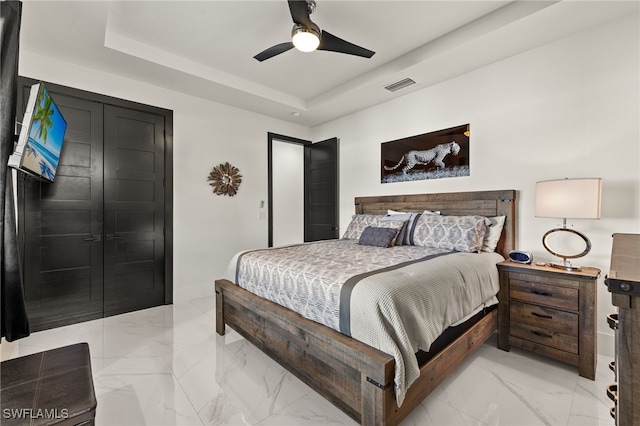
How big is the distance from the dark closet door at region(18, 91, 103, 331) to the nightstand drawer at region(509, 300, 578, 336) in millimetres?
4195

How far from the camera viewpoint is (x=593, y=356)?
201cm

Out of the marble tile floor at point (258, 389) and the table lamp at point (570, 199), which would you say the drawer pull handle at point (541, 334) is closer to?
the marble tile floor at point (258, 389)

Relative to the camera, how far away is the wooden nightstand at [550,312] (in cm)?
204

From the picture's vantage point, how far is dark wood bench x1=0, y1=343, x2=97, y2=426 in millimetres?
1036

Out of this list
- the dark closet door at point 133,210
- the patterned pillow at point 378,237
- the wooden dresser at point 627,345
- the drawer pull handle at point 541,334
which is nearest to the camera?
the wooden dresser at point 627,345

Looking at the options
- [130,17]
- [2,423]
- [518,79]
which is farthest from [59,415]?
[518,79]

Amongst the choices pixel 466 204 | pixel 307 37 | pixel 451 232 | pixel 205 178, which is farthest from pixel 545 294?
pixel 205 178

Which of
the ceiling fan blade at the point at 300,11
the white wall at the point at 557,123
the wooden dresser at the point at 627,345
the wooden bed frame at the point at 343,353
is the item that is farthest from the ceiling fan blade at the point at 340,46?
the wooden dresser at the point at 627,345

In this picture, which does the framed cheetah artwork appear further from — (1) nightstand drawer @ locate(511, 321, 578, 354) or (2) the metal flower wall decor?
(2) the metal flower wall decor

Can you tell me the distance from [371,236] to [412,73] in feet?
6.23

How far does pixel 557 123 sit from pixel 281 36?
2.74m

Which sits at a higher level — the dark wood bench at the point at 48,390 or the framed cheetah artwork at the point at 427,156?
the framed cheetah artwork at the point at 427,156

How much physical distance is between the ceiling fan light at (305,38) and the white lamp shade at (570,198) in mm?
2173

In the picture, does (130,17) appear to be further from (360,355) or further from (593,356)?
(593,356)
